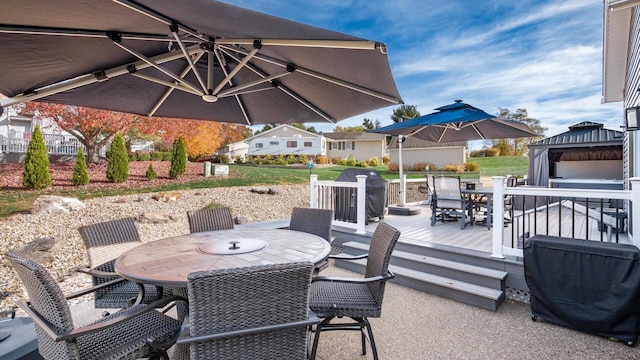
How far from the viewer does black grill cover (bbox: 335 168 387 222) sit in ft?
18.6

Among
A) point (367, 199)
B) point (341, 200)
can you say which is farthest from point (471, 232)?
point (341, 200)

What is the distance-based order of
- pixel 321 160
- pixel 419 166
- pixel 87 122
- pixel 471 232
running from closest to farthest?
pixel 471 232 → pixel 87 122 → pixel 419 166 → pixel 321 160

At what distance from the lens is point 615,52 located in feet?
18.7

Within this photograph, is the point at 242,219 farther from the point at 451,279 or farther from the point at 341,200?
the point at 451,279

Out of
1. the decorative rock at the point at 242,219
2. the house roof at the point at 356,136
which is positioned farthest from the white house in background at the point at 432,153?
the decorative rock at the point at 242,219

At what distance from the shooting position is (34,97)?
2877mm

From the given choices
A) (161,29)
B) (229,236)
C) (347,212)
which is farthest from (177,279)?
(347,212)

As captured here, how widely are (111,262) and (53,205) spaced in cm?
520

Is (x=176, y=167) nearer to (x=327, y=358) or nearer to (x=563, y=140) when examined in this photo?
(x=327, y=358)

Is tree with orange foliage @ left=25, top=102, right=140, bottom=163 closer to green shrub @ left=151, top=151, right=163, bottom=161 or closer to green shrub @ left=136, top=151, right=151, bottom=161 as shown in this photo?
green shrub @ left=136, top=151, right=151, bottom=161

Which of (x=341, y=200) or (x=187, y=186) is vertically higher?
(x=187, y=186)

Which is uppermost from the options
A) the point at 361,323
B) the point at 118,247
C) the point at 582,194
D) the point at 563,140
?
the point at 563,140

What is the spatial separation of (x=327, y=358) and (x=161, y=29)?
9.13ft

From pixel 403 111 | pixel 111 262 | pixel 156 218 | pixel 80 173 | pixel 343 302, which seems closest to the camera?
pixel 343 302
